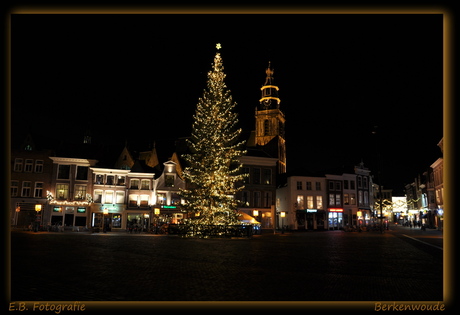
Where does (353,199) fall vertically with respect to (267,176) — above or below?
below

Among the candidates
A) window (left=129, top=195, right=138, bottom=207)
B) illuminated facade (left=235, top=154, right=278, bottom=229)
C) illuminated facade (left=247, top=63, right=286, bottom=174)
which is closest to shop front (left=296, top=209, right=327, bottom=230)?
illuminated facade (left=235, top=154, right=278, bottom=229)

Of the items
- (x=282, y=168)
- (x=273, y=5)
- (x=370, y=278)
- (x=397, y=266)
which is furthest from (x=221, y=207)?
(x=282, y=168)

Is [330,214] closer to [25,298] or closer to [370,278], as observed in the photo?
[370,278]

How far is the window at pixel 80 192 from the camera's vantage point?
49.1m

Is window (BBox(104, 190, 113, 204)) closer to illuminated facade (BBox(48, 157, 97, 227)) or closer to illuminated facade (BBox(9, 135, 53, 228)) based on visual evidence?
illuminated facade (BBox(48, 157, 97, 227))

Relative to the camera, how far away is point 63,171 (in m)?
49.6

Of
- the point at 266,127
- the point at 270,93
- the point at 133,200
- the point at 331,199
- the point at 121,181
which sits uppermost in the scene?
the point at 270,93

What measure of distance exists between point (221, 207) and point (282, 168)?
50.8 metres

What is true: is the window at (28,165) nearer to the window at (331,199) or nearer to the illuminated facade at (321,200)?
the illuminated facade at (321,200)

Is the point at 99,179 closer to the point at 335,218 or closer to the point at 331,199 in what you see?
the point at 331,199

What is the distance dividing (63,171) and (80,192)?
3695 mm

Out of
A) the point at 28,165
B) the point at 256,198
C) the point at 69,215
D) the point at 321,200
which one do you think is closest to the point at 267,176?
the point at 256,198
